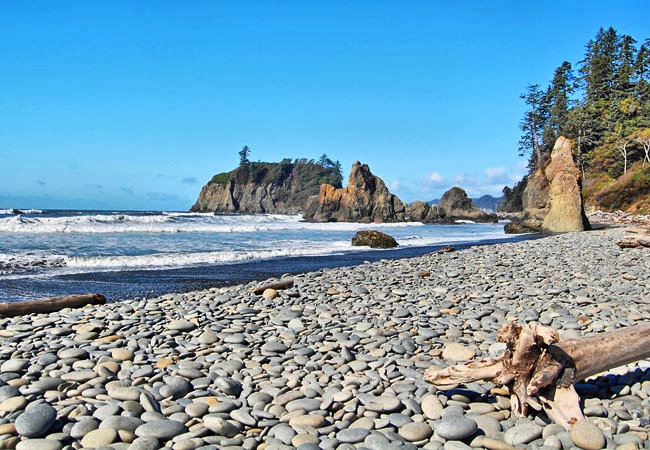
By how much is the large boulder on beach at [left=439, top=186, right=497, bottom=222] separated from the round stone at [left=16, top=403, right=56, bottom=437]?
5782cm

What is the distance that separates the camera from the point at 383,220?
55.7 meters

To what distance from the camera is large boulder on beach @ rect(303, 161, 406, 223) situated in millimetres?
57312

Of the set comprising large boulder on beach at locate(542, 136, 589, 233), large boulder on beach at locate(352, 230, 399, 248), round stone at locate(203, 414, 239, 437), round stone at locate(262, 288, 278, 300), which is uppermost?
large boulder on beach at locate(542, 136, 589, 233)

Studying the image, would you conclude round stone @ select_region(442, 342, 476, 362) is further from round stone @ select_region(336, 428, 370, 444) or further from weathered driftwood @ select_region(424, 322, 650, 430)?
round stone @ select_region(336, 428, 370, 444)

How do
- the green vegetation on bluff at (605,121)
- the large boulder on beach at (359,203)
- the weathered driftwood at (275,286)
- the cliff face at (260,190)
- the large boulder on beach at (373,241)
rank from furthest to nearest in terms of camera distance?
the cliff face at (260,190), the large boulder on beach at (359,203), the green vegetation on bluff at (605,121), the large boulder on beach at (373,241), the weathered driftwood at (275,286)

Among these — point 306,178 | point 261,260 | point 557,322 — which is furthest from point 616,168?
point 306,178

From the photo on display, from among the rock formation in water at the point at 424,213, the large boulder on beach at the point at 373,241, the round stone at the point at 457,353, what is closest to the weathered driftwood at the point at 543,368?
the round stone at the point at 457,353

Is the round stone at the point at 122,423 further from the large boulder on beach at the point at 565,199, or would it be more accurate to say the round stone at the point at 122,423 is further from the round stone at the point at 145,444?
the large boulder on beach at the point at 565,199

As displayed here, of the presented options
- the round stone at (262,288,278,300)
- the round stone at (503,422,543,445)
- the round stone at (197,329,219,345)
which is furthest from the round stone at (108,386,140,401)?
the round stone at (262,288,278,300)

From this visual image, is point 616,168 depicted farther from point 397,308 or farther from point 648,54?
point 397,308

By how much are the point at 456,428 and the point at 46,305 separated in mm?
5908

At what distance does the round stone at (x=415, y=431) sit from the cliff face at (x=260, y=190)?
4083 inches

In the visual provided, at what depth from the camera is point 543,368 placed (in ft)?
10.6

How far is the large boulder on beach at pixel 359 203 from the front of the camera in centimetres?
5731
